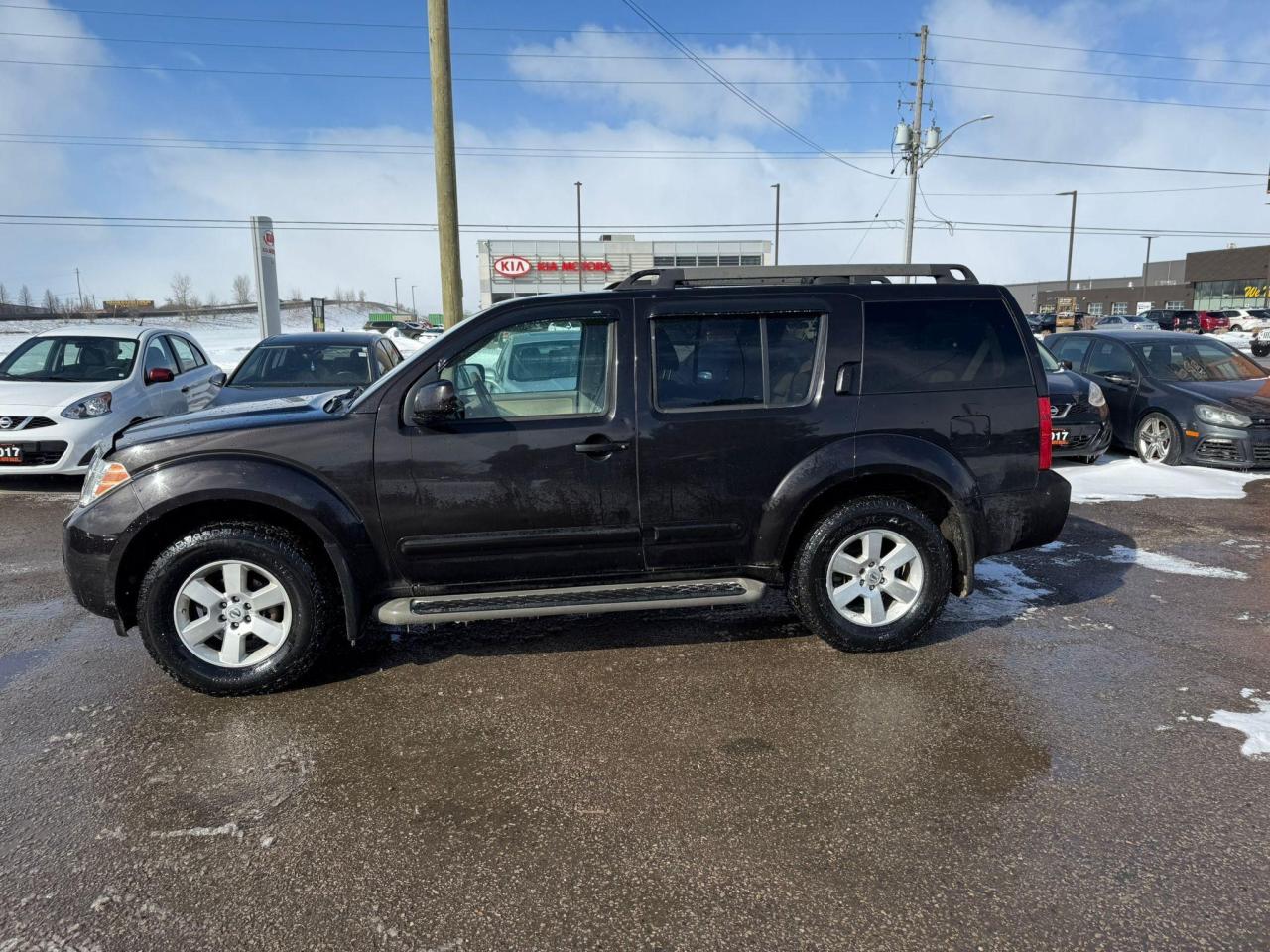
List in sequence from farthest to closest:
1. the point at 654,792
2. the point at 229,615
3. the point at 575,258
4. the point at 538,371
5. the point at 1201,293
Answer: the point at 1201,293 < the point at 575,258 < the point at 538,371 < the point at 229,615 < the point at 654,792

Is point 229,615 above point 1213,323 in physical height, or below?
below

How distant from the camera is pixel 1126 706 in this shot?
356 centimetres

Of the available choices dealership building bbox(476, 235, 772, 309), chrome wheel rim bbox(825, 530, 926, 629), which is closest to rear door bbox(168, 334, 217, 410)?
chrome wheel rim bbox(825, 530, 926, 629)

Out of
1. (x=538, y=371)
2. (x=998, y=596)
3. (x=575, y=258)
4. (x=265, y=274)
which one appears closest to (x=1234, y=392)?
(x=998, y=596)

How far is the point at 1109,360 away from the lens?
10227mm

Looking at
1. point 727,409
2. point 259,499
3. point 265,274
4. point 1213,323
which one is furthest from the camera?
point 1213,323

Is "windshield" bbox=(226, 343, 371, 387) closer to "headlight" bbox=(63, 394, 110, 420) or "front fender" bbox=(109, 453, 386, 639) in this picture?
"headlight" bbox=(63, 394, 110, 420)

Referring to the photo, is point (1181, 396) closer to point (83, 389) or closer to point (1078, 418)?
point (1078, 418)

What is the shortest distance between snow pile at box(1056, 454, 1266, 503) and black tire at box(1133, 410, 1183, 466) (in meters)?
0.12

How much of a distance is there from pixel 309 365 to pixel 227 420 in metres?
5.40

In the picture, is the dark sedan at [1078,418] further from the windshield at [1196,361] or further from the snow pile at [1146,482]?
the windshield at [1196,361]

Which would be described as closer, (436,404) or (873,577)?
(436,404)

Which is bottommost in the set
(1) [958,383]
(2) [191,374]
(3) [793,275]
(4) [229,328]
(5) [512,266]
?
(2) [191,374]

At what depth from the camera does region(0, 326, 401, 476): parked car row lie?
316 inches
